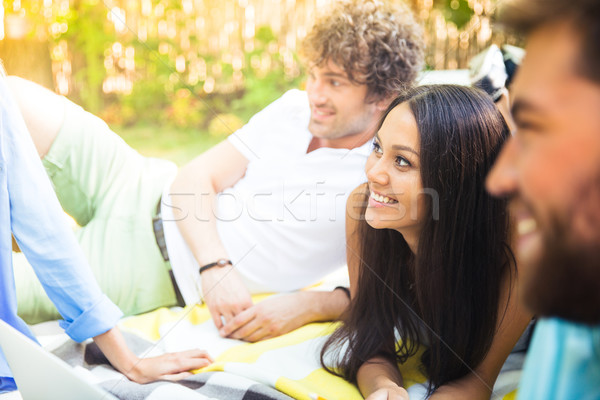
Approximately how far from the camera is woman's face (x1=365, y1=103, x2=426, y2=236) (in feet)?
2.03

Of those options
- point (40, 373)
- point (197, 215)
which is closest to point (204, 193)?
point (197, 215)

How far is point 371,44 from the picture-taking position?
30.3 inches

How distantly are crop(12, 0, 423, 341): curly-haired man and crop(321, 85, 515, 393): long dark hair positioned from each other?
0.34 ft

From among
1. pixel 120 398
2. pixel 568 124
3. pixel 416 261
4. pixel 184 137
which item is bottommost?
pixel 120 398

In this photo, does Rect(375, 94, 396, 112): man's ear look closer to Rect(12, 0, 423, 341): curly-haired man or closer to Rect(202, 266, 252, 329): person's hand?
Rect(12, 0, 423, 341): curly-haired man

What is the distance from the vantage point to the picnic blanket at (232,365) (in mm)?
625

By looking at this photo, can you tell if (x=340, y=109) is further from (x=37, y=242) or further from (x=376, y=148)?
(x=37, y=242)

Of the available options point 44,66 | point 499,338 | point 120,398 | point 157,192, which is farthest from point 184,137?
point 499,338

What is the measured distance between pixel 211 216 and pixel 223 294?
0.41 ft

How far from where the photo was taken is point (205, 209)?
0.85 meters

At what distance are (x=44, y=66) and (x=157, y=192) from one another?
262 mm

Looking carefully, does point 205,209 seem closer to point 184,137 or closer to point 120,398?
point 184,137

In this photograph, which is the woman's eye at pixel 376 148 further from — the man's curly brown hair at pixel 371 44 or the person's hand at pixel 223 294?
the person's hand at pixel 223 294

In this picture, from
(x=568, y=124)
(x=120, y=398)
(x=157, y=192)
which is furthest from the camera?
(x=157, y=192)
